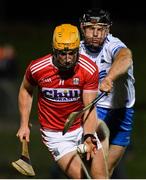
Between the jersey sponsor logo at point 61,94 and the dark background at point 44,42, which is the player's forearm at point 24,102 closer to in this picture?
the jersey sponsor logo at point 61,94

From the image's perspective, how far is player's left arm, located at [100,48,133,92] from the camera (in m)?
8.92

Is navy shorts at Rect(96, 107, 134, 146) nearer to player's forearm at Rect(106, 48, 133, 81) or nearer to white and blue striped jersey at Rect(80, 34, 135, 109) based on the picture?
white and blue striped jersey at Rect(80, 34, 135, 109)

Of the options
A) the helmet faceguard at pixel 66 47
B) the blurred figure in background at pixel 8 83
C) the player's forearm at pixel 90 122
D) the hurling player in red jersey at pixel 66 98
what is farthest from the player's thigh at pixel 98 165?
the blurred figure in background at pixel 8 83

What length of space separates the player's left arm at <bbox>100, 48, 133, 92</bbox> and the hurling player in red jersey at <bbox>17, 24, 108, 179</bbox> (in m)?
0.23

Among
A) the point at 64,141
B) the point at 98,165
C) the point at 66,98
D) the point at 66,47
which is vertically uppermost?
the point at 66,47

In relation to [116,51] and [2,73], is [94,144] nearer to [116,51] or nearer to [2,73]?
[116,51]

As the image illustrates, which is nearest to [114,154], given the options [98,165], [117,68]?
[98,165]

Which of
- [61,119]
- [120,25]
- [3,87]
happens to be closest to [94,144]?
[61,119]

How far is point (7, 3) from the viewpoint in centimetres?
3791

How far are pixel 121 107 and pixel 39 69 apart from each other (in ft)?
3.86

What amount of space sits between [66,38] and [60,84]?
1.40 ft

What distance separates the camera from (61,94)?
31.4ft

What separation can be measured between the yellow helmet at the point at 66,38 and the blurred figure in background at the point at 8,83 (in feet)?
39.2

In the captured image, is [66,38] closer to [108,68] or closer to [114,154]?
[108,68]
